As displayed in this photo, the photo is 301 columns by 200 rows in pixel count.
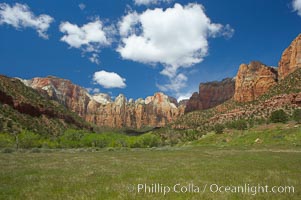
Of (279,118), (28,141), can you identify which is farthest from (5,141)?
(279,118)

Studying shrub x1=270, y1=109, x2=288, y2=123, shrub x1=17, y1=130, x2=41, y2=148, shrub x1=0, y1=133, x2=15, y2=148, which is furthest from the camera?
shrub x1=270, y1=109, x2=288, y2=123

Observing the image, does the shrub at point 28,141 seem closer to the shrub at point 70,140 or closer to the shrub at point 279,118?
the shrub at point 70,140

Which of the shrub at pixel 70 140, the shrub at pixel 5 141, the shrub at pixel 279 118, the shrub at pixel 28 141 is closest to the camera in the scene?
the shrub at pixel 5 141

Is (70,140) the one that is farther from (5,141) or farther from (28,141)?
(5,141)

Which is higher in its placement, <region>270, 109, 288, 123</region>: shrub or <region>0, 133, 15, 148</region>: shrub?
<region>270, 109, 288, 123</region>: shrub

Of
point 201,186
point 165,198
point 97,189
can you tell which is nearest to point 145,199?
point 165,198

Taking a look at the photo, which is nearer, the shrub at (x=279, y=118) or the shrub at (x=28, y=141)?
the shrub at (x=28, y=141)

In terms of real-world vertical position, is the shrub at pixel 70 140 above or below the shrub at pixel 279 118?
below

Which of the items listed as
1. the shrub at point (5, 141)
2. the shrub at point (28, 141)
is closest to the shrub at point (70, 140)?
the shrub at point (28, 141)

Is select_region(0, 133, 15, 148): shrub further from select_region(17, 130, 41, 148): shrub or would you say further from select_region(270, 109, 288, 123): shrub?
select_region(270, 109, 288, 123): shrub

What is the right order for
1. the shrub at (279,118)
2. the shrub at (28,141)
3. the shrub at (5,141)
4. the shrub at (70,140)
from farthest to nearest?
1. the shrub at (70,140)
2. the shrub at (279,118)
3. the shrub at (28,141)
4. the shrub at (5,141)

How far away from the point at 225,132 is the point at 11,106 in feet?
362

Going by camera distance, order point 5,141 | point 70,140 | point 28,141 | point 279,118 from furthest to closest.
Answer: point 70,140, point 279,118, point 28,141, point 5,141

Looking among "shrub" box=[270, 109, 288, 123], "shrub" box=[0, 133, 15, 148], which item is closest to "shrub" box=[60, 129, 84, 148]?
"shrub" box=[0, 133, 15, 148]
